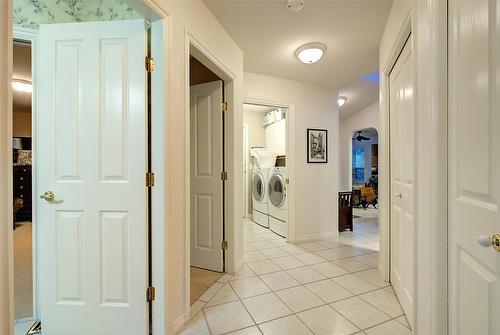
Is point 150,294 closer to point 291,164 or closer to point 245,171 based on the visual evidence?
point 291,164

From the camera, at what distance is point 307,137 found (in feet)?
11.5

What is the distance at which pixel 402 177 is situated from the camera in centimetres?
177

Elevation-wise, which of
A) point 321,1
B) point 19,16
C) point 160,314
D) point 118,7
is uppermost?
point 321,1

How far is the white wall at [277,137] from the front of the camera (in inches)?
176

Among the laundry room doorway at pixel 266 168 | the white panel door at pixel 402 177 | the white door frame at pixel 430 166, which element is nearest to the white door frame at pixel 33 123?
the laundry room doorway at pixel 266 168

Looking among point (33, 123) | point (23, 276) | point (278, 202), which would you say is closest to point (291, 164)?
point (278, 202)

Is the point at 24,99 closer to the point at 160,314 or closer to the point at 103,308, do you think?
the point at 103,308

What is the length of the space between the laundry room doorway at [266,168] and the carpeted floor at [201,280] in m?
1.45

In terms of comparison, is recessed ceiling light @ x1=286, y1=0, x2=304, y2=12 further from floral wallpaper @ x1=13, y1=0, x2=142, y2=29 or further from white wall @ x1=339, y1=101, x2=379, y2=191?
white wall @ x1=339, y1=101, x2=379, y2=191

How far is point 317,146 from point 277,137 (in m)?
1.23

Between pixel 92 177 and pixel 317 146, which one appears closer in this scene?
pixel 92 177

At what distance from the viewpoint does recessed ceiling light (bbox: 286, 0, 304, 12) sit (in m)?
1.81

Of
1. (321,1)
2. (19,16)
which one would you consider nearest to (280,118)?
(321,1)

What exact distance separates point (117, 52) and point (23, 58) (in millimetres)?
2391
